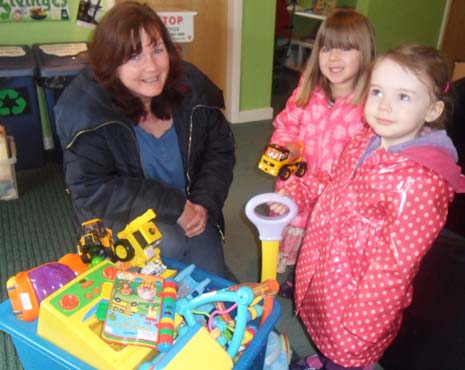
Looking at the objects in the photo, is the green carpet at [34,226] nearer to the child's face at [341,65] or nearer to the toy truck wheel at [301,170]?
the toy truck wheel at [301,170]

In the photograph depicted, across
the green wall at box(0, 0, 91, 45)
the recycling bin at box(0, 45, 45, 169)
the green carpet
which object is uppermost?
the green wall at box(0, 0, 91, 45)

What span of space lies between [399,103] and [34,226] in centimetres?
165

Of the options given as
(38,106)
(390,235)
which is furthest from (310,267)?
(38,106)

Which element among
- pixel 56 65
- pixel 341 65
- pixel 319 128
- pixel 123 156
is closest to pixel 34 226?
pixel 56 65

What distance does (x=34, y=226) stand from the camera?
1981mm

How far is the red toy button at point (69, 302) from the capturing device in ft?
2.77

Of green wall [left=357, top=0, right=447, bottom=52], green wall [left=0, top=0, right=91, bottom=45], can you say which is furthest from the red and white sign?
green wall [left=357, top=0, right=447, bottom=52]

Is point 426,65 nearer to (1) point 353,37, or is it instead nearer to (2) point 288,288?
(1) point 353,37

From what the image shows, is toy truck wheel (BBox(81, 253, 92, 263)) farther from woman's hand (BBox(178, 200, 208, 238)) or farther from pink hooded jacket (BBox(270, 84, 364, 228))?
pink hooded jacket (BBox(270, 84, 364, 228))

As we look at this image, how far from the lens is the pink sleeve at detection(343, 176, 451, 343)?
86 cm

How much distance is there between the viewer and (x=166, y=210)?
1254 mm

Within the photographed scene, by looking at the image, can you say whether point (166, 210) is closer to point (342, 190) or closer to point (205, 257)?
point (205, 257)

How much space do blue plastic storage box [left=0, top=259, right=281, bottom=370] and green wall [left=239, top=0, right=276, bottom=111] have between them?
7.76 ft

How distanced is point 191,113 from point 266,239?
45cm
